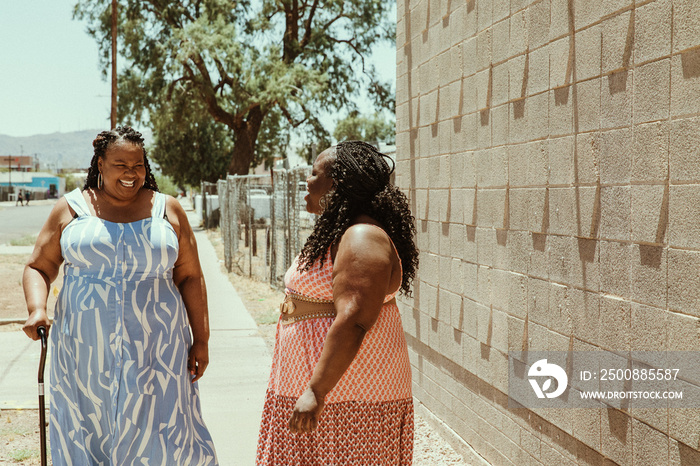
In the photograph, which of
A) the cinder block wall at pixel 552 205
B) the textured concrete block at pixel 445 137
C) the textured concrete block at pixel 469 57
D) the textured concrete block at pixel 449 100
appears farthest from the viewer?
the textured concrete block at pixel 445 137

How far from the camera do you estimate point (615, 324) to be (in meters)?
2.95

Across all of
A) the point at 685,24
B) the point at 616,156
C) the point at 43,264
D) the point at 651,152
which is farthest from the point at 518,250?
the point at 43,264

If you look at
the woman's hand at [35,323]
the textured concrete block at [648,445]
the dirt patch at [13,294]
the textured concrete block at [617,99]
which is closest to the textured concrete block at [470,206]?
the textured concrete block at [617,99]

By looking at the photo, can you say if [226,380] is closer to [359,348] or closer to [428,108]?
[428,108]

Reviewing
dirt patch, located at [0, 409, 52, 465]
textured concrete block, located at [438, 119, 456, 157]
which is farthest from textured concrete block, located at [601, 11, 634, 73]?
dirt patch, located at [0, 409, 52, 465]

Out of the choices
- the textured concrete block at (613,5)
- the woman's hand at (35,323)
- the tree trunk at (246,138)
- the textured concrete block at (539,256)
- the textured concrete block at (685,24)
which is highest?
the tree trunk at (246,138)

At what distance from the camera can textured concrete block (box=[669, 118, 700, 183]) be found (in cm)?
246

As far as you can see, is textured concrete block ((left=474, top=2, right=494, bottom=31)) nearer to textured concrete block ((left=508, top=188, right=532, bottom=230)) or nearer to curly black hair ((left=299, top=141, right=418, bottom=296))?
textured concrete block ((left=508, top=188, right=532, bottom=230))

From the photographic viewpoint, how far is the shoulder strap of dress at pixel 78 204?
138 inches

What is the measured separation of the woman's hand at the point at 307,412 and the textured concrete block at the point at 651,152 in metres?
1.45

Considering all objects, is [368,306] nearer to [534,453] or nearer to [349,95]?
[534,453]

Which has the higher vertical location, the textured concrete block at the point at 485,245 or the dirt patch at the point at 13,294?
the textured concrete block at the point at 485,245

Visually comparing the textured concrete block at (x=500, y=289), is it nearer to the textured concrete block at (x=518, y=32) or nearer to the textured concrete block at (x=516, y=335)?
the textured concrete block at (x=516, y=335)

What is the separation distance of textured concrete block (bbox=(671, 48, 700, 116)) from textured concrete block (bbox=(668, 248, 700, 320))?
19.3 inches
